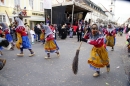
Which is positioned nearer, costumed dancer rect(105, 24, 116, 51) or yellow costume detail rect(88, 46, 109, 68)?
yellow costume detail rect(88, 46, 109, 68)

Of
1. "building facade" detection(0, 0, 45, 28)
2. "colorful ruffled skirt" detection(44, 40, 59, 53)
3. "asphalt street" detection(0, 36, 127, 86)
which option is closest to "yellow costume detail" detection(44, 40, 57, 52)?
"colorful ruffled skirt" detection(44, 40, 59, 53)

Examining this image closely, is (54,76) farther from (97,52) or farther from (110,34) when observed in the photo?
(110,34)

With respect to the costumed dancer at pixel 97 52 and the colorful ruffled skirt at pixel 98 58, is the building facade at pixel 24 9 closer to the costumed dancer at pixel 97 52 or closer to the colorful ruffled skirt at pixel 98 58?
the costumed dancer at pixel 97 52

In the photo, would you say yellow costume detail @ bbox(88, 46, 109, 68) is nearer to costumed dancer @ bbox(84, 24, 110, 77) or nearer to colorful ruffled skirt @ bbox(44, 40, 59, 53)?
costumed dancer @ bbox(84, 24, 110, 77)

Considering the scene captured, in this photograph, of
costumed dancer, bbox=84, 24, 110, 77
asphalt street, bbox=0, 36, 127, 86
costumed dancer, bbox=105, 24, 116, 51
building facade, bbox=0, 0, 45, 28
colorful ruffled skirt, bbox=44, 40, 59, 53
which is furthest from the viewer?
building facade, bbox=0, 0, 45, 28

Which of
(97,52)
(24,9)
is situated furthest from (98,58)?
(24,9)

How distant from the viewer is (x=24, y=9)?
1972 cm

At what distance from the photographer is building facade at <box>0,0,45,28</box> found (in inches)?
672

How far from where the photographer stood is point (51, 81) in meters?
4.41

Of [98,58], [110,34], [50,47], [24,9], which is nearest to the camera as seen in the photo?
[98,58]

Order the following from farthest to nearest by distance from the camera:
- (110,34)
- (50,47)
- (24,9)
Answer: (24,9), (110,34), (50,47)

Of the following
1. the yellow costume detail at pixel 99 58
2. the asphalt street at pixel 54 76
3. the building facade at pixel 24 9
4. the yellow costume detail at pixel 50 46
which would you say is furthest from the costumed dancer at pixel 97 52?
the building facade at pixel 24 9

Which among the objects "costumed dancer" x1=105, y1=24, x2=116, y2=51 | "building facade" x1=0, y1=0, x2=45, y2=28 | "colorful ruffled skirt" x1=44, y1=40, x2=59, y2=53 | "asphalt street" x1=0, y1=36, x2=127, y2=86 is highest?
"building facade" x1=0, y1=0, x2=45, y2=28

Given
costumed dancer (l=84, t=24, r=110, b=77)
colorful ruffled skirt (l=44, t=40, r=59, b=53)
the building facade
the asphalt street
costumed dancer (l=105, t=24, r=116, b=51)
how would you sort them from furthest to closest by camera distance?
the building facade, costumed dancer (l=105, t=24, r=116, b=51), colorful ruffled skirt (l=44, t=40, r=59, b=53), costumed dancer (l=84, t=24, r=110, b=77), the asphalt street
